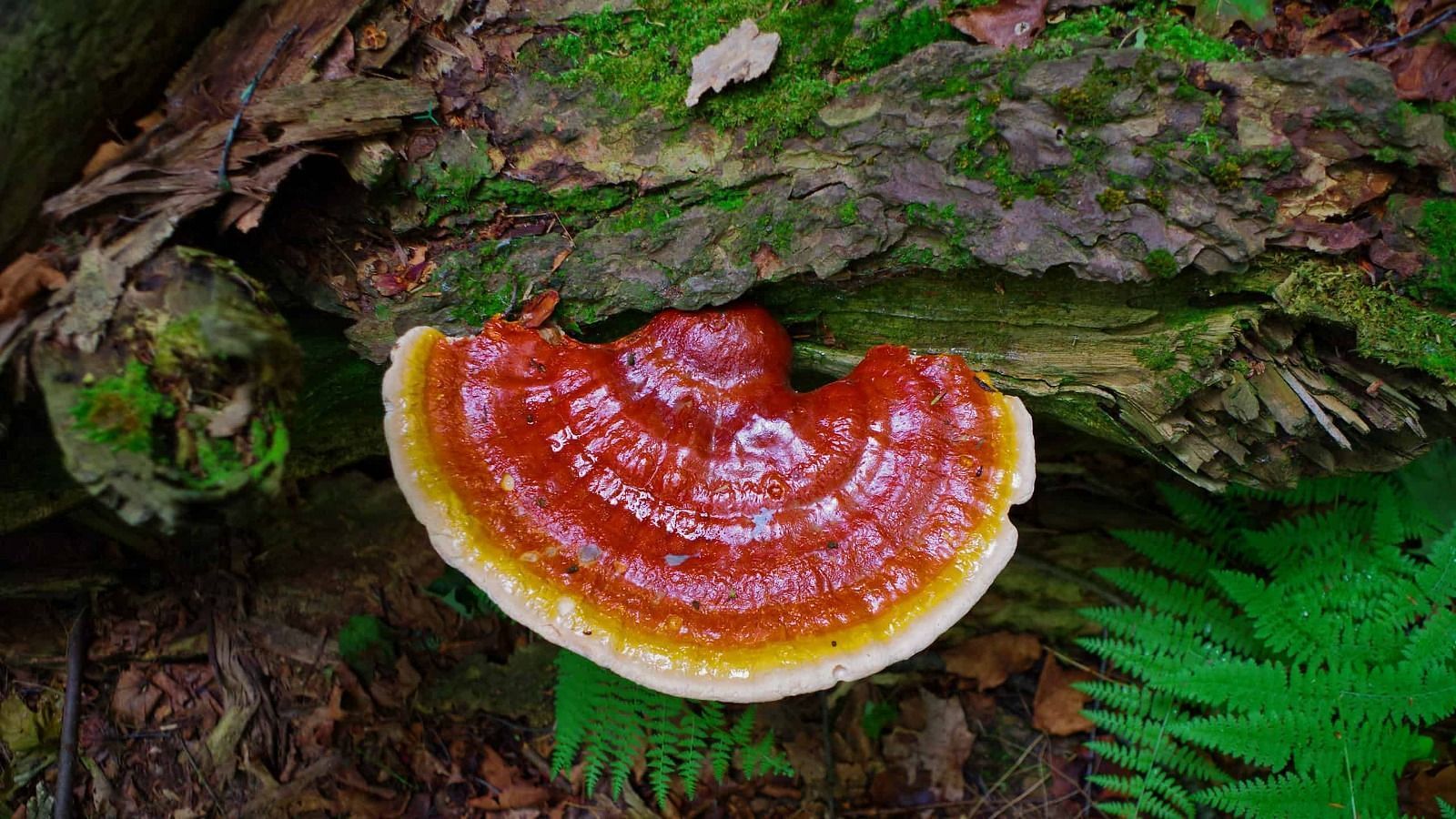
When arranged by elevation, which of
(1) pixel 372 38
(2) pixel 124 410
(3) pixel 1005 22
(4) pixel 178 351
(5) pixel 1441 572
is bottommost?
(5) pixel 1441 572

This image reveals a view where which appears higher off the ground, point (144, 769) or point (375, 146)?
point (375, 146)

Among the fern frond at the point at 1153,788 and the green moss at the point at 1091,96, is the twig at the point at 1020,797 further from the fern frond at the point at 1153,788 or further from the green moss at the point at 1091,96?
the green moss at the point at 1091,96

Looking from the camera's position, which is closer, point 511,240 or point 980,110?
point 980,110

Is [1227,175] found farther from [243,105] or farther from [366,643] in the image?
[366,643]

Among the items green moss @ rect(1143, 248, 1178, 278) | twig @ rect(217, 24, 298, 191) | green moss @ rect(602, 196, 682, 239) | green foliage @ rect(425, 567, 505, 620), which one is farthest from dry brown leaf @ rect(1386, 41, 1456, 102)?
green foliage @ rect(425, 567, 505, 620)

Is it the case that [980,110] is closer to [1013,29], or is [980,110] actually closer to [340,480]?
[1013,29]

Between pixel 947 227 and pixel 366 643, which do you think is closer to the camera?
pixel 947 227

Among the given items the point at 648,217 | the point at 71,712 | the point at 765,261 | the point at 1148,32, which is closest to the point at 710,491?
the point at 765,261

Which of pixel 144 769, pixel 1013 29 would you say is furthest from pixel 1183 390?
pixel 144 769
